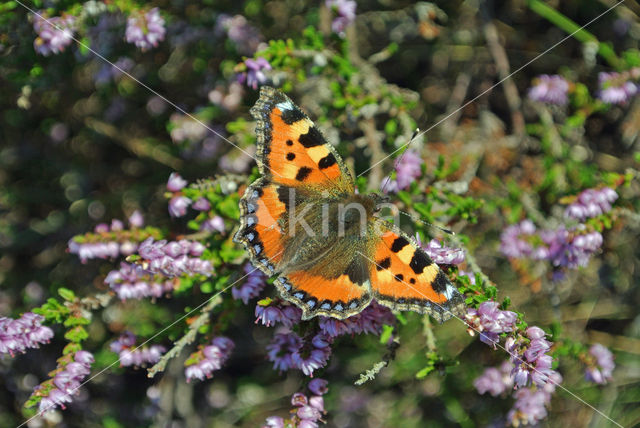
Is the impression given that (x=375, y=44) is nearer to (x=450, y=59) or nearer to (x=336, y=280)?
(x=450, y=59)

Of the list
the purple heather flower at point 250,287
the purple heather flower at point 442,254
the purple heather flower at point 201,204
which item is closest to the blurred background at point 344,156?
the purple heather flower at point 201,204

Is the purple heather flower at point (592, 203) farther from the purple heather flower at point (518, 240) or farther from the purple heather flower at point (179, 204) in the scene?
the purple heather flower at point (179, 204)

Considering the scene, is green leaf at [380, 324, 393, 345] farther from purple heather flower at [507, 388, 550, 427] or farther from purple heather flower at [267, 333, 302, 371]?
purple heather flower at [507, 388, 550, 427]

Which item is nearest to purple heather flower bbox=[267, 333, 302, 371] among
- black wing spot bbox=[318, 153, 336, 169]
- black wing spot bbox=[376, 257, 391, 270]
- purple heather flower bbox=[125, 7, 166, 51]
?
black wing spot bbox=[376, 257, 391, 270]

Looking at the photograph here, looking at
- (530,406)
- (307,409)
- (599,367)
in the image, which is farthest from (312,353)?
(599,367)

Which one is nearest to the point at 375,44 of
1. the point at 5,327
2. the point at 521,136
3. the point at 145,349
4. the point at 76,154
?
the point at 521,136

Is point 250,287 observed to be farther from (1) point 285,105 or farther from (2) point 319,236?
(1) point 285,105
